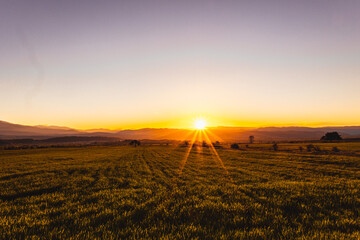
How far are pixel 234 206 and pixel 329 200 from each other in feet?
14.7

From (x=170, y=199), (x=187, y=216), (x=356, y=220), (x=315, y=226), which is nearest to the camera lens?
(x=315, y=226)

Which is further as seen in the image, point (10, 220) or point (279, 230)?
point (10, 220)

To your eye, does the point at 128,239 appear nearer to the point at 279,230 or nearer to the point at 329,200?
the point at 279,230

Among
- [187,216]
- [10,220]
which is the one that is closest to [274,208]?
[187,216]

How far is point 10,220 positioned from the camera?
6031 mm

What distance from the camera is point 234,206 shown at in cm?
718

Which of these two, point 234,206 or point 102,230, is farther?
point 234,206

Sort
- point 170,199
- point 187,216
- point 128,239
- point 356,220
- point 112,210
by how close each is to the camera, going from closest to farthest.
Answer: point 128,239 < point 356,220 < point 187,216 < point 112,210 < point 170,199

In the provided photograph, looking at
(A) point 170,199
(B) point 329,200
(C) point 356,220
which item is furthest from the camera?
(A) point 170,199

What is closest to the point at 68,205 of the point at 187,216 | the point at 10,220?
the point at 10,220

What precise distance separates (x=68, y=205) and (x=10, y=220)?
2038mm

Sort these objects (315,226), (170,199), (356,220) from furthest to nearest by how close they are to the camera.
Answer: (170,199), (356,220), (315,226)

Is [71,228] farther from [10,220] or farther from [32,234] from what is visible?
[10,220]

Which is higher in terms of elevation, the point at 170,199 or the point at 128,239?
the point at 128,239
